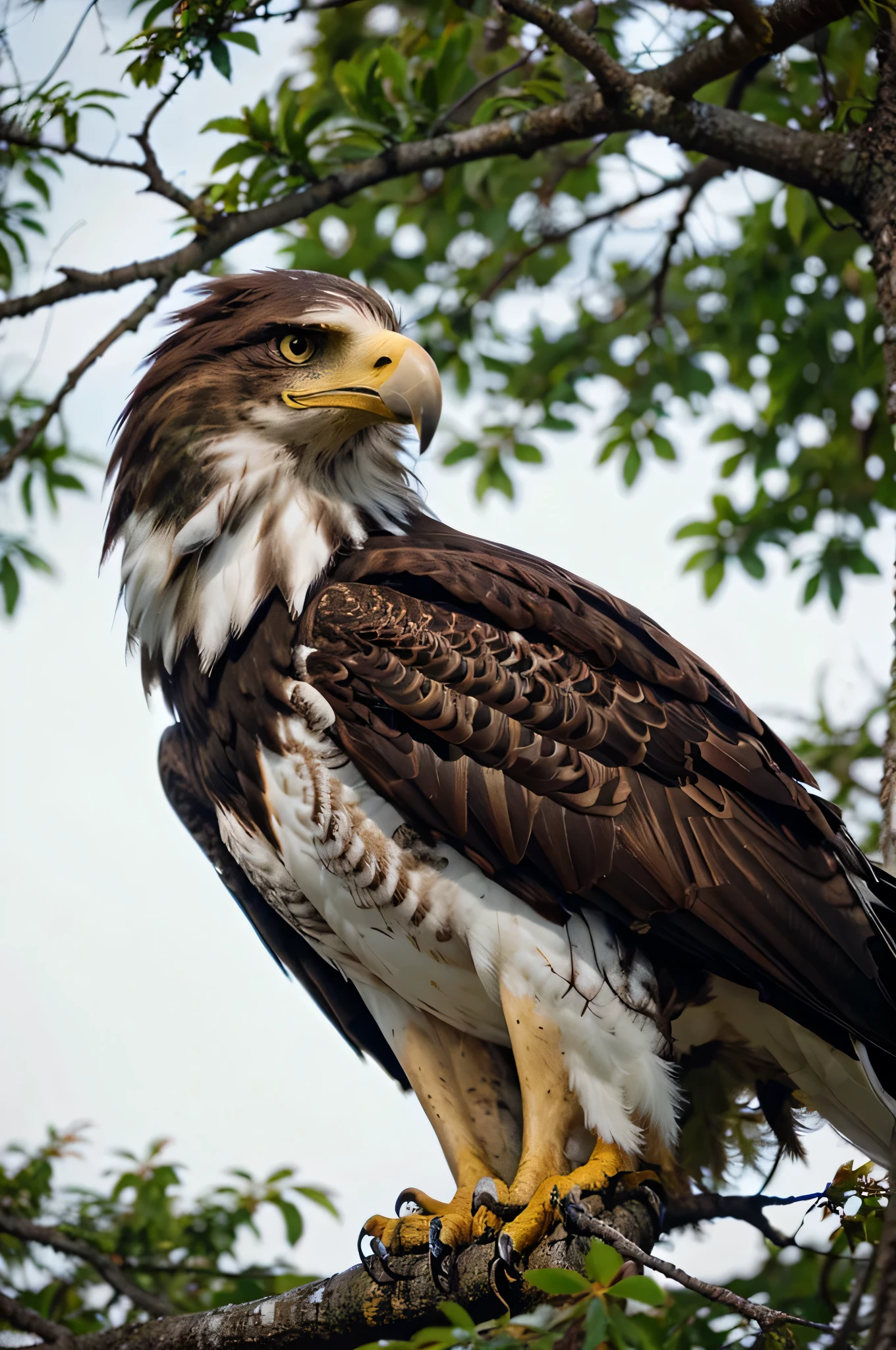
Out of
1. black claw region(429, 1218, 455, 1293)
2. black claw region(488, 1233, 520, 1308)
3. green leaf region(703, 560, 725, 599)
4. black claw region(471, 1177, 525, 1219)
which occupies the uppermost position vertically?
green leaf region(703, 560, 725, 599)

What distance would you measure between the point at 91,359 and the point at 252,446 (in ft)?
2.54

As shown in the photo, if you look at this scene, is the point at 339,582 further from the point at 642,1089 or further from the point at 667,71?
the point at 667,71

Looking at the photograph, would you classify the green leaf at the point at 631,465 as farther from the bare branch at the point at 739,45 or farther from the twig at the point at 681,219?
the bare branch at the point at 739,45

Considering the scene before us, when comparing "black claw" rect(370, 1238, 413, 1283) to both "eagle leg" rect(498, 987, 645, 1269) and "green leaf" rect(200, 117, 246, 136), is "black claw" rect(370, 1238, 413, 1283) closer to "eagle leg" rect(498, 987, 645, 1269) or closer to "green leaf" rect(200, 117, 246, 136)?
"eagle leg" rect(498, 987, 645, 1269)

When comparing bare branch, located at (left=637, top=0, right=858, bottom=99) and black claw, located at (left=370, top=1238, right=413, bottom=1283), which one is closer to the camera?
black claw, located at (left=370, top=1238, right=413, bottom=1283)

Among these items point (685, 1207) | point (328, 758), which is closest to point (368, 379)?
point (328, 758)

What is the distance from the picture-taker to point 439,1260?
2910 mm

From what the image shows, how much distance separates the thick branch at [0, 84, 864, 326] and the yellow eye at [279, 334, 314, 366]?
2.22 feet

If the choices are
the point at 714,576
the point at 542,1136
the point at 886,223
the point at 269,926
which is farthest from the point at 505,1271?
the point at 714,576

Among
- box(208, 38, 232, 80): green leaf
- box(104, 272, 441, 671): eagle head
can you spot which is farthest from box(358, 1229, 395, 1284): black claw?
box(208, 38, 232, 80): green leaf

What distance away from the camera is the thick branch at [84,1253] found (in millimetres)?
3918

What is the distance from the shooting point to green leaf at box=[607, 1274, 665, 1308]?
175 cm

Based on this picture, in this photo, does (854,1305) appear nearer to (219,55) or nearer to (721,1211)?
(721,1211)

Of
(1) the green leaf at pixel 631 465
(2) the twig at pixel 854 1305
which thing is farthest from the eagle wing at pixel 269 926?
(1) the green leaf at pixel 631 465
